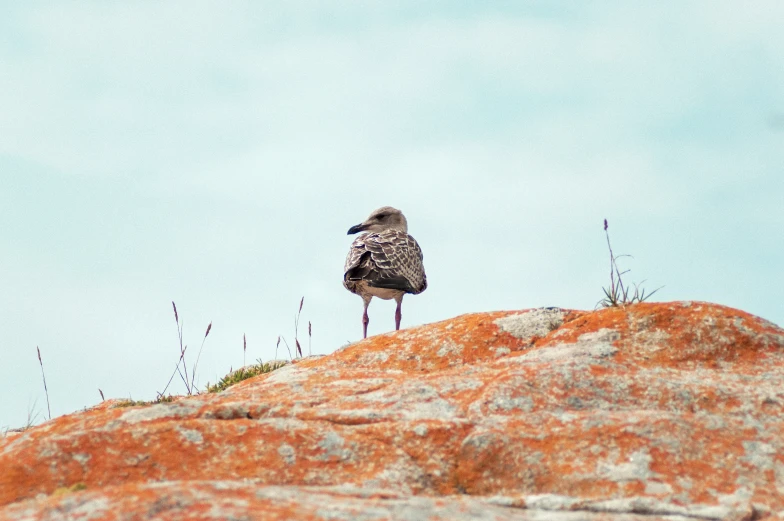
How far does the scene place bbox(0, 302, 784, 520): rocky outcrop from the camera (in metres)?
3.17

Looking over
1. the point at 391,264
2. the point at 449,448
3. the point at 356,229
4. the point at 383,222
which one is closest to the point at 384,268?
the point at 391,264

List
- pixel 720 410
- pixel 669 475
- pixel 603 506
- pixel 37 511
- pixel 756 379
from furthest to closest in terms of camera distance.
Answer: pixel 756 379 → pixel 720 410 → pixel 669 475 → pixel 603 506 → pixel 37 511

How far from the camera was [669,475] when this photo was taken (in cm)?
373

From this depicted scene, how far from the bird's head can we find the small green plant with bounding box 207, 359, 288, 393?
424cm

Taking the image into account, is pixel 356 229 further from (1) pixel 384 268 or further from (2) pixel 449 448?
(2) pixel 449 448

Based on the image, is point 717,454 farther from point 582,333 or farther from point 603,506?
point 582,333

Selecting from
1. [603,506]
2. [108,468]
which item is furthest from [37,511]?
[603,506]

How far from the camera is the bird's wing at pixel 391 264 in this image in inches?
521

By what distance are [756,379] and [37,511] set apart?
388 cm

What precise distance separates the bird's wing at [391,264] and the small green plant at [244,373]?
7.41 feet

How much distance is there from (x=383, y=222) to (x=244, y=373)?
530 centimetres

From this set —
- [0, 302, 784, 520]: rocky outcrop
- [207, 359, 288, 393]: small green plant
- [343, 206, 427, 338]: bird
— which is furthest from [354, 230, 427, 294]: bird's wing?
[0, 302, 784, 520]: rocky outcrop

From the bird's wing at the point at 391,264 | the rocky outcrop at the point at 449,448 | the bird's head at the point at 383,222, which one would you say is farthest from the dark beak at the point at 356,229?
the rocky outcrop at the point at 449,448

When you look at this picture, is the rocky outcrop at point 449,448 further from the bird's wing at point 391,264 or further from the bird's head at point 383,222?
the bird's head at point 383,222
